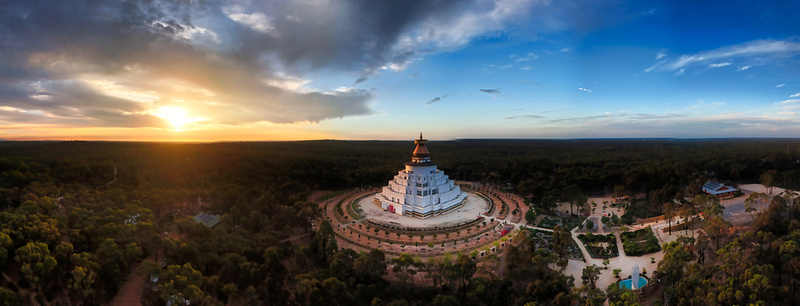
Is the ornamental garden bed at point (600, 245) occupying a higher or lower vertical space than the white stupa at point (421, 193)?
lower

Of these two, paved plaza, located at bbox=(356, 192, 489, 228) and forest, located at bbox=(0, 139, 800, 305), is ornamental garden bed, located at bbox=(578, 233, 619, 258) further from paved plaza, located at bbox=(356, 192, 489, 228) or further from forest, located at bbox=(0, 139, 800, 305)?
paved plaza, located at bbox=(356, 192, 489, 228)

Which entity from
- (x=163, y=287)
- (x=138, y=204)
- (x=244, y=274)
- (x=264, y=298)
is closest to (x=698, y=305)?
(x=264, y=298)

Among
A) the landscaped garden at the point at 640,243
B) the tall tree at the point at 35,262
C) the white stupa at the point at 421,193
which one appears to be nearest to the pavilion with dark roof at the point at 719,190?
the landscaped garden at the point at 640,243

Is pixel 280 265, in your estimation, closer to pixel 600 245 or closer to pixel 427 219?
pixel 427 219

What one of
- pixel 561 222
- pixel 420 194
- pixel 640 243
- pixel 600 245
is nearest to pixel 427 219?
pixel 420 194

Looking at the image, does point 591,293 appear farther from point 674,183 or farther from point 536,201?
point 674,183

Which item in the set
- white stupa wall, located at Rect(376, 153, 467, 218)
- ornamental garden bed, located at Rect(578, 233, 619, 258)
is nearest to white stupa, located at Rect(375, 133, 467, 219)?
white stupa wall, located at Rect(376, 153, 467, 218)

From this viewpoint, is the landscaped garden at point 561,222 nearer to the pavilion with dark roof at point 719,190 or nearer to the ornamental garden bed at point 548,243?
the ornamental garden bed at point 548,243
